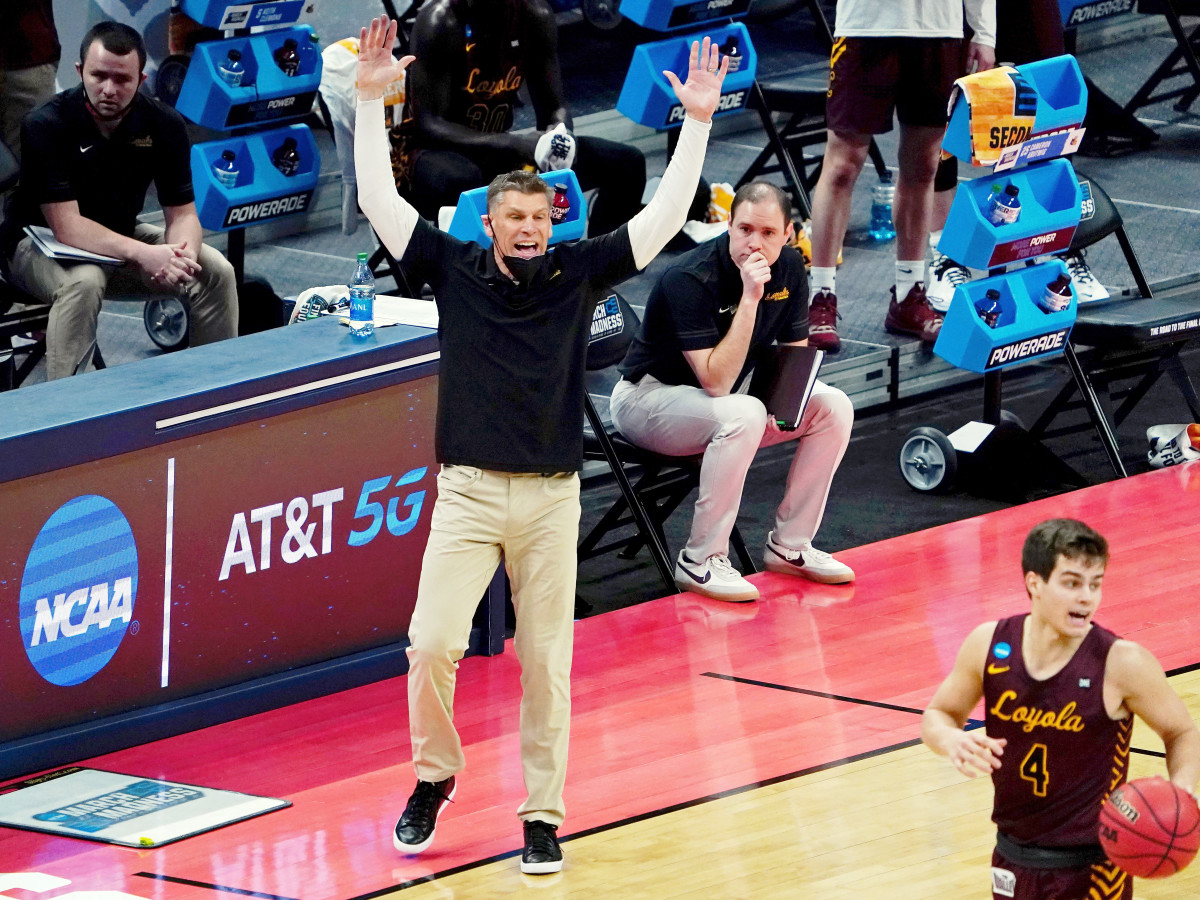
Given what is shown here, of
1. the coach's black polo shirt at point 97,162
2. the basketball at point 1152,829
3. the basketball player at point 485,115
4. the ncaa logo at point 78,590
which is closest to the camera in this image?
the basketball at point 1152,829

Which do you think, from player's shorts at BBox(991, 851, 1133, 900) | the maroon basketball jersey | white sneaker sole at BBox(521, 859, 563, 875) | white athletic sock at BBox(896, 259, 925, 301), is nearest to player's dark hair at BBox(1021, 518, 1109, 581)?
the maroon basketball jersey

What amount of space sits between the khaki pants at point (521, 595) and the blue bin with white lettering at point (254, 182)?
347 cm

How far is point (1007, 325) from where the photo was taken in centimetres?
778

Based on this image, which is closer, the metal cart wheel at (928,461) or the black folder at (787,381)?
the black folder at (787,381)

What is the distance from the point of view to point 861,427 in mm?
8633

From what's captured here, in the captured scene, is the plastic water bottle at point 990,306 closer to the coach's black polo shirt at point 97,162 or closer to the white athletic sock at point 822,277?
the white athletic sock at point 822,277

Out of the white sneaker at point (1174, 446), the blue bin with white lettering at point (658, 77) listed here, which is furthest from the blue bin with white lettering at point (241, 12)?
the white sneaker at point (1174, 446)

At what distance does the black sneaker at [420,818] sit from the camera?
16.4 ft

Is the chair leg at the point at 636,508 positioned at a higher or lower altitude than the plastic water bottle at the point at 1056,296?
lower

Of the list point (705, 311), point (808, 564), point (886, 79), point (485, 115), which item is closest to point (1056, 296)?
point (886, 79)

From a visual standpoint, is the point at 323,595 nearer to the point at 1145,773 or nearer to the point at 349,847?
the point at 349,847

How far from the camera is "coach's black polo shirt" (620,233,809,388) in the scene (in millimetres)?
6754

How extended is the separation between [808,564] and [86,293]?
8.77ft

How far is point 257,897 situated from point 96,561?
126 centimetres
